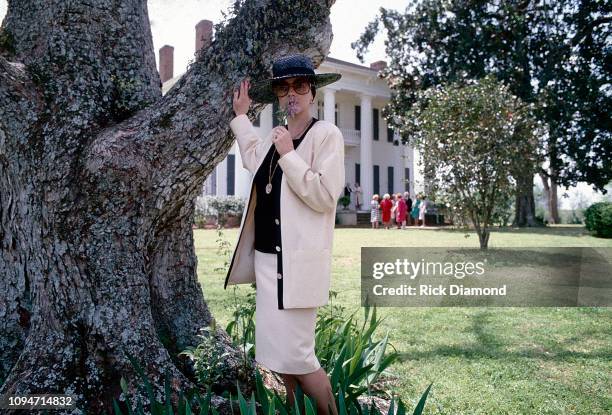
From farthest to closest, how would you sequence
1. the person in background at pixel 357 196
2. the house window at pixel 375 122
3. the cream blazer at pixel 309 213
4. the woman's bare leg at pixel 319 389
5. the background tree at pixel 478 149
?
the house window at pixel 375 122, the person in background at pixel 357 196, the background tree at pixel 478 149, the woman's bare leg at pixel 319 389, the cream blazer at pixel 309 213

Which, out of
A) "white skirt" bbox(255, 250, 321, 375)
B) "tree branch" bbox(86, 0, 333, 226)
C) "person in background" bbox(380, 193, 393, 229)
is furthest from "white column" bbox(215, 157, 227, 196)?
"white skirt" bbox(255, 250, 321, 375)

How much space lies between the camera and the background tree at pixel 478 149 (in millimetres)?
12117

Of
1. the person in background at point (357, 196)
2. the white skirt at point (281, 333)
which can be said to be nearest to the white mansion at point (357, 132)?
the person in background at point (357, 196)

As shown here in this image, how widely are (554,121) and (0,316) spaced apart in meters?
25.2

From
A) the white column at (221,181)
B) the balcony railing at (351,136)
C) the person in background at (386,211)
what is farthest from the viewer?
the balcony railing at (351,136)

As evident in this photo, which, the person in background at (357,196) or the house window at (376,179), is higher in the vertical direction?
the house window at (376,179)

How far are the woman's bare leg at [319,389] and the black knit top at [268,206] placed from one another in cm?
59

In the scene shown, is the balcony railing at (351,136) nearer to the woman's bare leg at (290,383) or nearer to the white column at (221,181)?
the white column at (221,181)

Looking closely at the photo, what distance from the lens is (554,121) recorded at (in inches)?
960

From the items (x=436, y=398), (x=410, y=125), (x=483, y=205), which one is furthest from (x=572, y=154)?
(x=436, y=398)

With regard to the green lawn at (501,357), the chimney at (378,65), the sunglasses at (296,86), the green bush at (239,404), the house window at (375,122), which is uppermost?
the chimney at (378,65)

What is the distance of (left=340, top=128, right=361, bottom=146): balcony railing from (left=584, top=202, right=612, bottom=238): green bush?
48.4ft

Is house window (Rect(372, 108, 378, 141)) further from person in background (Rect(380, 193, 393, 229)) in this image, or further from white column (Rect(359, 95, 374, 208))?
person in background (Rect(380, 193, 393, 229))

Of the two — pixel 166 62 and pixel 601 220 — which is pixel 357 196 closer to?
pixel 601 220
